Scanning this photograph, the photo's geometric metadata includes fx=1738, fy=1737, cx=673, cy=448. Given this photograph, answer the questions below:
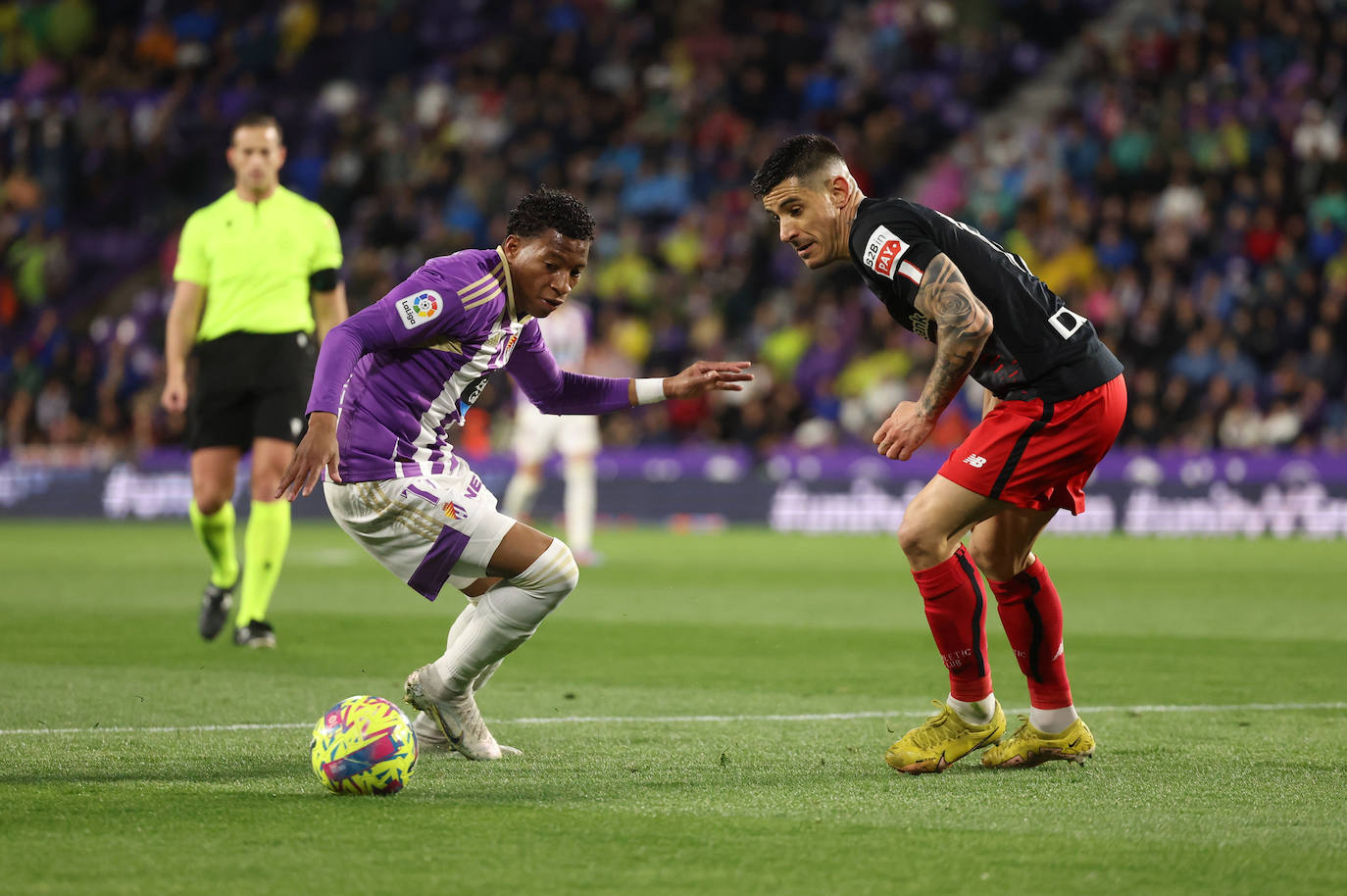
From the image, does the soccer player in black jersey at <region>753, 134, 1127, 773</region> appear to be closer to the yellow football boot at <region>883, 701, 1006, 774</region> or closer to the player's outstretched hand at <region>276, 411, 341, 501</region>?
the yellow football boot at <region>883, 701, 1006, 774</region>

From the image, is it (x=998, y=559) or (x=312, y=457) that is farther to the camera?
(x=998, y=559)

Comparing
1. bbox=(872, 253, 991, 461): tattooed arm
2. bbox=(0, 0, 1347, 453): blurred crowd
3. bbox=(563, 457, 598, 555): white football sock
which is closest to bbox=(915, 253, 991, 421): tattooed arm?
bbox=(872, 253, 991, 461): tattooed arm

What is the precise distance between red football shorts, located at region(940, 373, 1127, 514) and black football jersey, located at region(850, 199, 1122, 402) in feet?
0.21

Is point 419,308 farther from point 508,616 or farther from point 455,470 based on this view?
point 508,616

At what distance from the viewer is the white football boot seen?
563cm

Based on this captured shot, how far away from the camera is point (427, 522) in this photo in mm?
5602

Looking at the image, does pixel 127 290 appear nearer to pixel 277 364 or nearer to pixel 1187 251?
pixel 1187 251

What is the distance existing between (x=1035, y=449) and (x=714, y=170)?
19.5 m

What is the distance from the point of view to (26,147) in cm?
2727

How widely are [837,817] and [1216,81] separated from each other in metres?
19.4

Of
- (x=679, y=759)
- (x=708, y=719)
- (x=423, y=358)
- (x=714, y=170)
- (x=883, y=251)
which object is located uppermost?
(x=714, y=170)

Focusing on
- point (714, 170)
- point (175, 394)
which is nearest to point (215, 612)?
point (175, 394)

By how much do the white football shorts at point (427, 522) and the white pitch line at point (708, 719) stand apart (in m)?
1.04

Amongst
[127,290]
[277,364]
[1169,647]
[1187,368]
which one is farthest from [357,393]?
[127,290]
